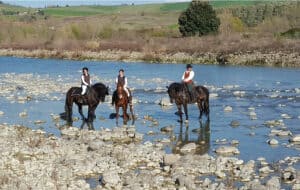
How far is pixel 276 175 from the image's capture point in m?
14.6

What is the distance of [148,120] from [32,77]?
901 inches

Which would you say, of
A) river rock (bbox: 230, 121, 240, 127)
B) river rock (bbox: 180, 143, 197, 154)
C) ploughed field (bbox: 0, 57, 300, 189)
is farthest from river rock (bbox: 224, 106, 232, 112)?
river rock (bbox: 180, 143, 197, 154)

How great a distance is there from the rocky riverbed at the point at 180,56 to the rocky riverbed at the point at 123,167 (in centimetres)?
3695

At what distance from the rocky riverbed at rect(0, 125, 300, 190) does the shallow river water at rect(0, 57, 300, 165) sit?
4.37 feet

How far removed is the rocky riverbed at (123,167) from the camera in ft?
44.6

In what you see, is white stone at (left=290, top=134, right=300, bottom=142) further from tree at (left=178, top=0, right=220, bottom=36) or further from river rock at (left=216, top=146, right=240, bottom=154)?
tree at (left=178, top=0, right=220, bottom=36)

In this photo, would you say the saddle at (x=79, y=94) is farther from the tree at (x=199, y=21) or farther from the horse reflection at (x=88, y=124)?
the tree at (x=199, y=21)

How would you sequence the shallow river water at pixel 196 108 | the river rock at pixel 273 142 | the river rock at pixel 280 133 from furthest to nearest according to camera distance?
the river rock at pixel 280 133, the shallow river water at pixel 196 108, the river rock at pixel 273 142

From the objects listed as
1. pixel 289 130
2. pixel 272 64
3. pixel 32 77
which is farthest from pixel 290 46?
pixel 289 130

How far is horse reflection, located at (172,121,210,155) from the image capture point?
1814 centimetres

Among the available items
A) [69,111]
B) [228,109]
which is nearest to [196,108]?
[228,109]

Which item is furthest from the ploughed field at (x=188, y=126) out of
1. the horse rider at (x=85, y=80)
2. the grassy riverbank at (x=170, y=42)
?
the grassy riverbank at (x=170, y=42)

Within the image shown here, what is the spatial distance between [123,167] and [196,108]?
12.1m

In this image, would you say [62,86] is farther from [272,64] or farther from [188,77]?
[272,64]
